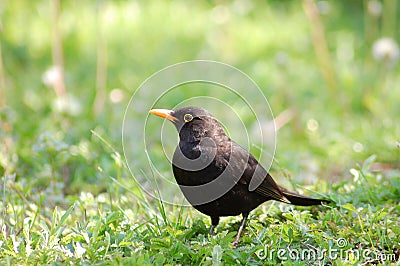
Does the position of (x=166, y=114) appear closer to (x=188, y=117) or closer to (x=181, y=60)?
(x=188, y=117)

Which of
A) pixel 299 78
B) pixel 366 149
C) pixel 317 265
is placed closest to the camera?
pixel 317 265

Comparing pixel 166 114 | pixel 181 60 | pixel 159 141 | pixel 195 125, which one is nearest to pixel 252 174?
pixel 195 125

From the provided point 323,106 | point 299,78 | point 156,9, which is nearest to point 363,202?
point 323,106

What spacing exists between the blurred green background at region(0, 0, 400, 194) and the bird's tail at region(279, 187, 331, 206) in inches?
36.1

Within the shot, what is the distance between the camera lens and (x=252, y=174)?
148 inches

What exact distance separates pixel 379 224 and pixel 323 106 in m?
3.68

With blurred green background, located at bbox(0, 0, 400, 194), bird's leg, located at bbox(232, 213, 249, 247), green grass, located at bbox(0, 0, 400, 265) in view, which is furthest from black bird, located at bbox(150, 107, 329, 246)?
blurred green background, located at bbox(0, 0, 400, 194)

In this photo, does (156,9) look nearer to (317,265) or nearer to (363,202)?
(363,202)

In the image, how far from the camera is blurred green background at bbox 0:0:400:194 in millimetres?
5156

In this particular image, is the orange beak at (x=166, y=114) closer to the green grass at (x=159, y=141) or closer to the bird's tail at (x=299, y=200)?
the green grass at (x=159, y=141)

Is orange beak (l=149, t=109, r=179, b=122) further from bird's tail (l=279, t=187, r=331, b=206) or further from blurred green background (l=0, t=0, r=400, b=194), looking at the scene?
bird's tail (l=279, t=187, r=331, b=206)

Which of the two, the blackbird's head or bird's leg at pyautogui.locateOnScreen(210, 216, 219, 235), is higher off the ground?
the blackbird's head

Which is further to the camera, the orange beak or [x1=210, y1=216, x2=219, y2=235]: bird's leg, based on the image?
the orange beak

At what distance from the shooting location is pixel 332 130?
632cm
